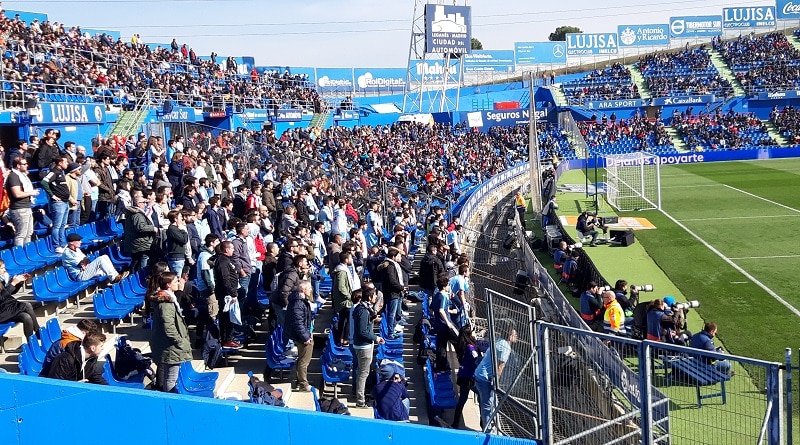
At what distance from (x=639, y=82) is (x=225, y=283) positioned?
210ft

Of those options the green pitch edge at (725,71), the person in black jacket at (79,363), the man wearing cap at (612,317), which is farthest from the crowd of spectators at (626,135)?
the person in black jacket at (79,363)

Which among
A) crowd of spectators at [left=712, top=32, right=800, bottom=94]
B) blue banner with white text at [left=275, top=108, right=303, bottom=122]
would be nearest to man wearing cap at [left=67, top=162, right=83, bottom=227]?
blue banner with white text at [left=275, top=108, right=303, bottom=122]

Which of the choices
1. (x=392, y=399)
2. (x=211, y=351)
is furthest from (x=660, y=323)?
(x=211, y=351)

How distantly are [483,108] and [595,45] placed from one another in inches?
709

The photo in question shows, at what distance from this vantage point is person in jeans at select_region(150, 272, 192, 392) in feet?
25.8

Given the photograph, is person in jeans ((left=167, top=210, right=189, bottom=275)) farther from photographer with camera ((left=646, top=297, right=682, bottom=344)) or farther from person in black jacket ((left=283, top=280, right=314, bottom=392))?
photographer with camera ((left=646, top=297, right=682, bottom=344))

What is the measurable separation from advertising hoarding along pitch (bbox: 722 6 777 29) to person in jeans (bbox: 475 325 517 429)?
253 ft

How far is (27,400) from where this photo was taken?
556 cm

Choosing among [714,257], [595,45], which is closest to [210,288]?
[714,257]

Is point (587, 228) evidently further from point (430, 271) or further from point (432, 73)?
point (432, 73)

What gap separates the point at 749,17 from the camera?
76750mm

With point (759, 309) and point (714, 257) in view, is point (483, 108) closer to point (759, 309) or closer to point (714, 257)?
point (714, 257)

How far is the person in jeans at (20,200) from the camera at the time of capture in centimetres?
1148

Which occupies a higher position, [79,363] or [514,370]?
[79,363]
